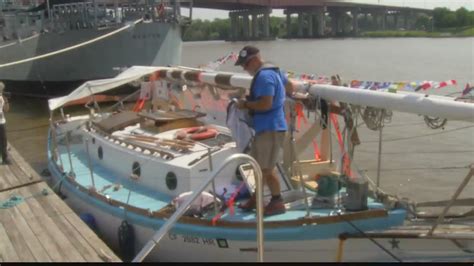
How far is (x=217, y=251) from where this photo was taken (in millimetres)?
7766

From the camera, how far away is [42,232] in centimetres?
856

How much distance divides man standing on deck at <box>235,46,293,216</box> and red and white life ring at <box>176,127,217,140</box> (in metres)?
2.63

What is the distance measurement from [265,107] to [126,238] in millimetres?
3513

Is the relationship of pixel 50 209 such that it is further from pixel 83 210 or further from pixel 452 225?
pixel 452 225

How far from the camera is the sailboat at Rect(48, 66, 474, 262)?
6633 mm

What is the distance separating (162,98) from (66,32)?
76.3 feet

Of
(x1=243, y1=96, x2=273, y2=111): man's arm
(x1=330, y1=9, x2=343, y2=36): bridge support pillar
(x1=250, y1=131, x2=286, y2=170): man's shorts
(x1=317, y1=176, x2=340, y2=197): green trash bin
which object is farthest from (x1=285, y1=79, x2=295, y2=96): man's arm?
(x1=330, y1=9, x2=343, y2=36): bridge support pillar

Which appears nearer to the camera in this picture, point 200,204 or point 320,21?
point 200,204

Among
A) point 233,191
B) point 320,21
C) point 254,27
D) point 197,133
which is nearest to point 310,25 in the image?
point 320,21

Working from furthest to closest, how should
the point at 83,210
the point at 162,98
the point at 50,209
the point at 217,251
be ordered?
the point at 162,98 < the point at 83,210 < the point at 50,209 < the point at 217,251

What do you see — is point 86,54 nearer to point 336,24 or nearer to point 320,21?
point 320,21

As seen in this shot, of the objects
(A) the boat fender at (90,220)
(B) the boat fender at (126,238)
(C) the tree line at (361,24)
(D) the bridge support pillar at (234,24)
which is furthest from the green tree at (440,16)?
(B) the boat fender at (126,238)

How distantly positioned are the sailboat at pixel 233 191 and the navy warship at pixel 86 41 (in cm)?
2144

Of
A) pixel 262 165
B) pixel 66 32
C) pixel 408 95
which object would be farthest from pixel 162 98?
pixel 66 32
